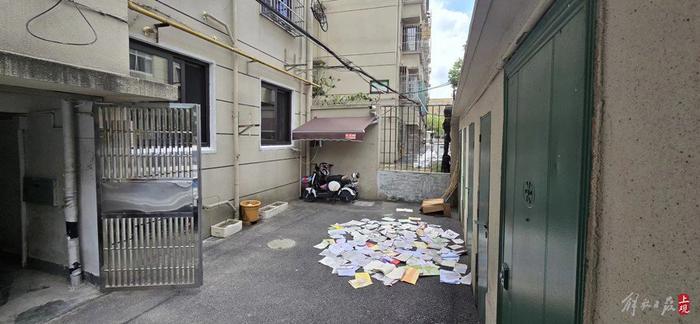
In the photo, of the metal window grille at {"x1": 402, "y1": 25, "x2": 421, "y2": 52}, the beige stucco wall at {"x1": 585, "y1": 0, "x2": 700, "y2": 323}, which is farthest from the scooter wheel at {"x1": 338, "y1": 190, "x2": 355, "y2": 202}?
the metal window grille at {"x1": 402, "y1": 25, "x2": 421, "y2": 52}

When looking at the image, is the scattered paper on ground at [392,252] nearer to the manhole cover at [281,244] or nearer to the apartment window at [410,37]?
the manhole cover at [281,244]

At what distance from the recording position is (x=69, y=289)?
146 inches

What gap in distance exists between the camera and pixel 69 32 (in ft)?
10.1

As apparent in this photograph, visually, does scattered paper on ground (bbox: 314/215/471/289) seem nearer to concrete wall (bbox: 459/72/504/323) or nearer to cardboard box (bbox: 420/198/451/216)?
cardboard box (bbox: 420/198/451/216)

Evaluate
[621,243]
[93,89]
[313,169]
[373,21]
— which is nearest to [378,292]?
[621,243]

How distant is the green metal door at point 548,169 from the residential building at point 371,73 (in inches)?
289

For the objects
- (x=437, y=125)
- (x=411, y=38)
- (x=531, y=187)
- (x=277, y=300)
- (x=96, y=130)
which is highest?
(x=411, y=38)

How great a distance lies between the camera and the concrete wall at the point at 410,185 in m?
8.84

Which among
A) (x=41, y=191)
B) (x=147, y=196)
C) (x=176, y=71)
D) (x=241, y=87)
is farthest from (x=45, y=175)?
(x=241, y=87)

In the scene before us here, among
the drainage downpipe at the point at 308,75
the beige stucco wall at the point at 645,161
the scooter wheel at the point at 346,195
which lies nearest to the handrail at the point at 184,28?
the drainage downpipe at the point at 308,75

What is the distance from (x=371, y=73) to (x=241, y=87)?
679 cm

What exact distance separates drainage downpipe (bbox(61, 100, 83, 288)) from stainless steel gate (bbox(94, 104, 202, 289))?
1.22ft

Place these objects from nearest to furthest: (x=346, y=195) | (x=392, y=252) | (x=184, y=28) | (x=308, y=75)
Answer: (x=184, y=28) < (x=392, y=252) < (x=346, y=195) < (x=308, y=75)

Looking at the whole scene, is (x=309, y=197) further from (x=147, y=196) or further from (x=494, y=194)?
(x=494, y=194)
